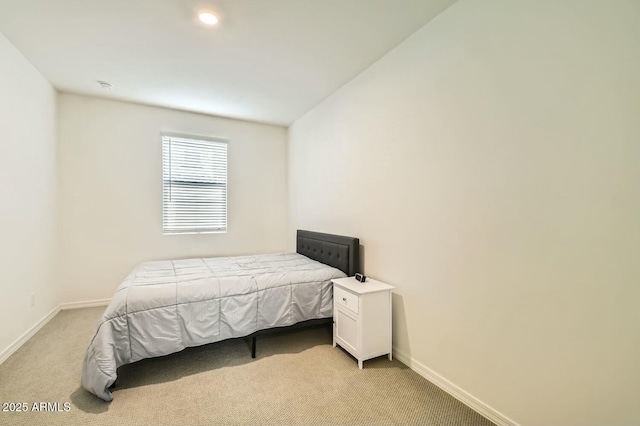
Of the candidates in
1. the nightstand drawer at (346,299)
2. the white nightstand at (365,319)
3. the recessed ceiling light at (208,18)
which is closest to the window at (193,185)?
the recessed ceiling light at (208,18)

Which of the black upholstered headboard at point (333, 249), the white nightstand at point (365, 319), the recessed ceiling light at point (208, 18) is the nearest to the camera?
the recessed ceiling light at point (208, 18)

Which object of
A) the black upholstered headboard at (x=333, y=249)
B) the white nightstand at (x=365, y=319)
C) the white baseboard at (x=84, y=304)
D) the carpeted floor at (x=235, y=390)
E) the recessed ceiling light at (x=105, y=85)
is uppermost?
the recessed ceiling light at (x=105, y=85)

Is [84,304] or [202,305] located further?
[84,304]

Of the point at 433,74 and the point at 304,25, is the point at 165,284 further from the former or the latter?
the point at 433,74

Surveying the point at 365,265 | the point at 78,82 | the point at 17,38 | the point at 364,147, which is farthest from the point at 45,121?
the point at 365,265

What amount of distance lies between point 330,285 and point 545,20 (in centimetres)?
246

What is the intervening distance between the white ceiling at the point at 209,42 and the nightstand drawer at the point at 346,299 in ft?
7.24

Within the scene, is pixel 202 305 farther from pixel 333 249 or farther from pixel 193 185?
pixel 193 185

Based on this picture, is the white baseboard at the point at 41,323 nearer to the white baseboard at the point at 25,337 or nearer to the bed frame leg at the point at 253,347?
the white baseboard at the point at 25,337

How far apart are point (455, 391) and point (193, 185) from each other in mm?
4079

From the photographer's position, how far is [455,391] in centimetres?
196

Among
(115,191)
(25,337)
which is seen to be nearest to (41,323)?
(25,337)

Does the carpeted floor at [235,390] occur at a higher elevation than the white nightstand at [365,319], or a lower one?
lower

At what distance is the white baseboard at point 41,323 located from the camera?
8.00 ft
